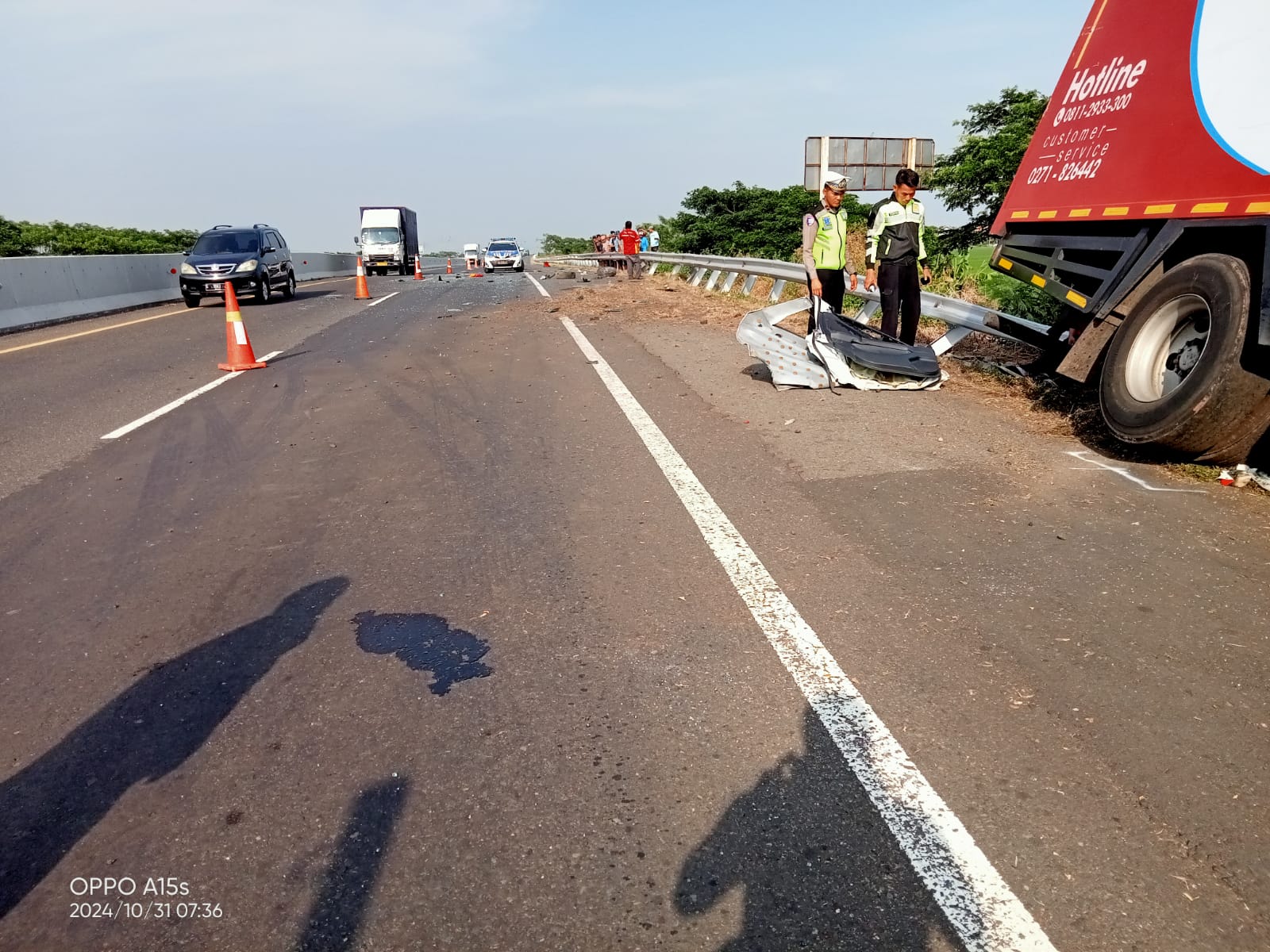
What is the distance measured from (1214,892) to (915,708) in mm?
998

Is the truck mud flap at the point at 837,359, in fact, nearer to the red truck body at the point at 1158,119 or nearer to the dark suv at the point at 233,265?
the red truck body at the point at 1158,119

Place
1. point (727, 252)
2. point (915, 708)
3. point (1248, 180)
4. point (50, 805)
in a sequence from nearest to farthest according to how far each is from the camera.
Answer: point (50, 805) < point (915, 708) < point (1248, 180) < point (727, 252)

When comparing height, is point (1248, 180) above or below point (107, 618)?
above

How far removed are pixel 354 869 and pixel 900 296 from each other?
835 centimetres

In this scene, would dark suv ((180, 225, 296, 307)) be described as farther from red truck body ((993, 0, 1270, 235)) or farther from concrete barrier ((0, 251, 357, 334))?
red truck body ((993, 0, 1270, 235))

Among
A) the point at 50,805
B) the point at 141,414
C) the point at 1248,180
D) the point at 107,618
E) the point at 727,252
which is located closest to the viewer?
the point at 50,805

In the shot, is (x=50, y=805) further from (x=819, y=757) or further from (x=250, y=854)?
(x=819, y=757)

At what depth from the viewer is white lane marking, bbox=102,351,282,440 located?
7746 millimetres

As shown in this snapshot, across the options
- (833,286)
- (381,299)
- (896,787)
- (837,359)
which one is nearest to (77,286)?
(381,299)

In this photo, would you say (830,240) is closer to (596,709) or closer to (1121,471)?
(1121,471)

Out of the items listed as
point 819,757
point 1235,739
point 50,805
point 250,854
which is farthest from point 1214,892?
point 50,805

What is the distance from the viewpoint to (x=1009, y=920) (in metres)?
2.24

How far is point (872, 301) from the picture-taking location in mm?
11641

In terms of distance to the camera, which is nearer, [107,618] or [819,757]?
[819,757]
